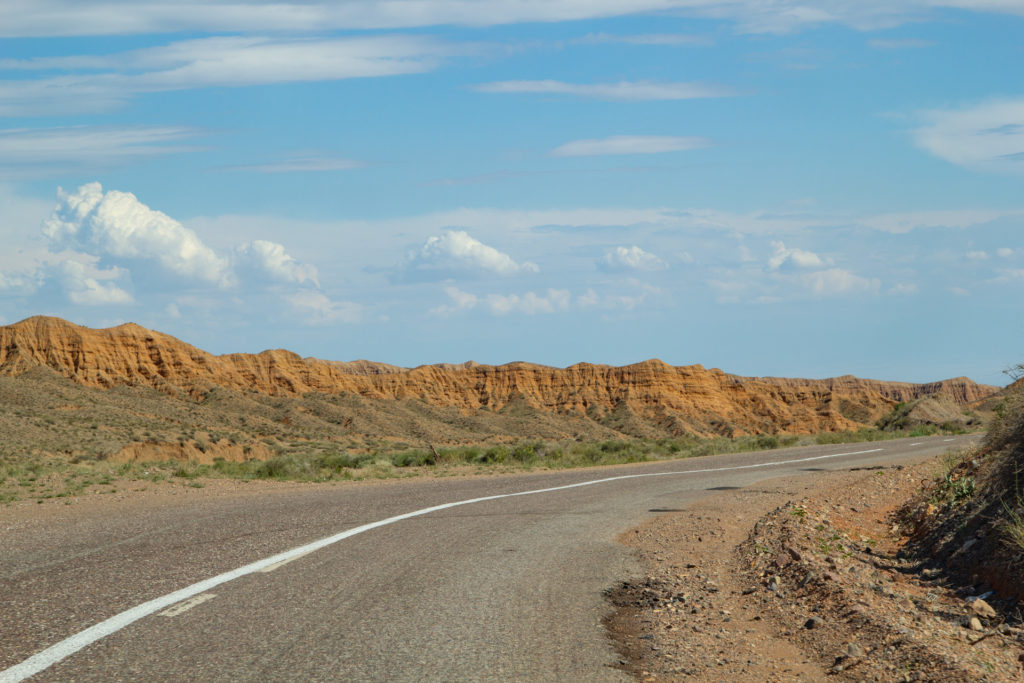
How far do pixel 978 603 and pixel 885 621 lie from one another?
1.31 m

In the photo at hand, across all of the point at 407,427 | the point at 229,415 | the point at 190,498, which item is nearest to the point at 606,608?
the point at 190,498

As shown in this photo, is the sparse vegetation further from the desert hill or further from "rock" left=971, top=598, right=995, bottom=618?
"rock" left=971, top=598, right=995, bottom=618

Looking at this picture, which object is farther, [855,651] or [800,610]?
[800,610]

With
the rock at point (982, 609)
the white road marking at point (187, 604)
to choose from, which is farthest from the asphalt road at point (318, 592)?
the rock at point (982, 609)

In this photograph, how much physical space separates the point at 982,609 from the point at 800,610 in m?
1.53

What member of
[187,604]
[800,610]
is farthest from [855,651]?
[187,604]

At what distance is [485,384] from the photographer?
11794cm

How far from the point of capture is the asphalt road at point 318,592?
541cm

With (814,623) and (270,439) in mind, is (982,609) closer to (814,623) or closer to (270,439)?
(814,623)

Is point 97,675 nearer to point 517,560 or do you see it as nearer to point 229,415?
point 517,560

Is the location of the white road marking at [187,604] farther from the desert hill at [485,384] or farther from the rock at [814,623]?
the desert hill at [485,384]

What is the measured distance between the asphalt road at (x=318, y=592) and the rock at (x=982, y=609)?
3155 millimetres

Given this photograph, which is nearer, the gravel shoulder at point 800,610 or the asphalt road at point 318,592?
the asphalt road at point 318,592

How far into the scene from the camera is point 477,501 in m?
15.2
